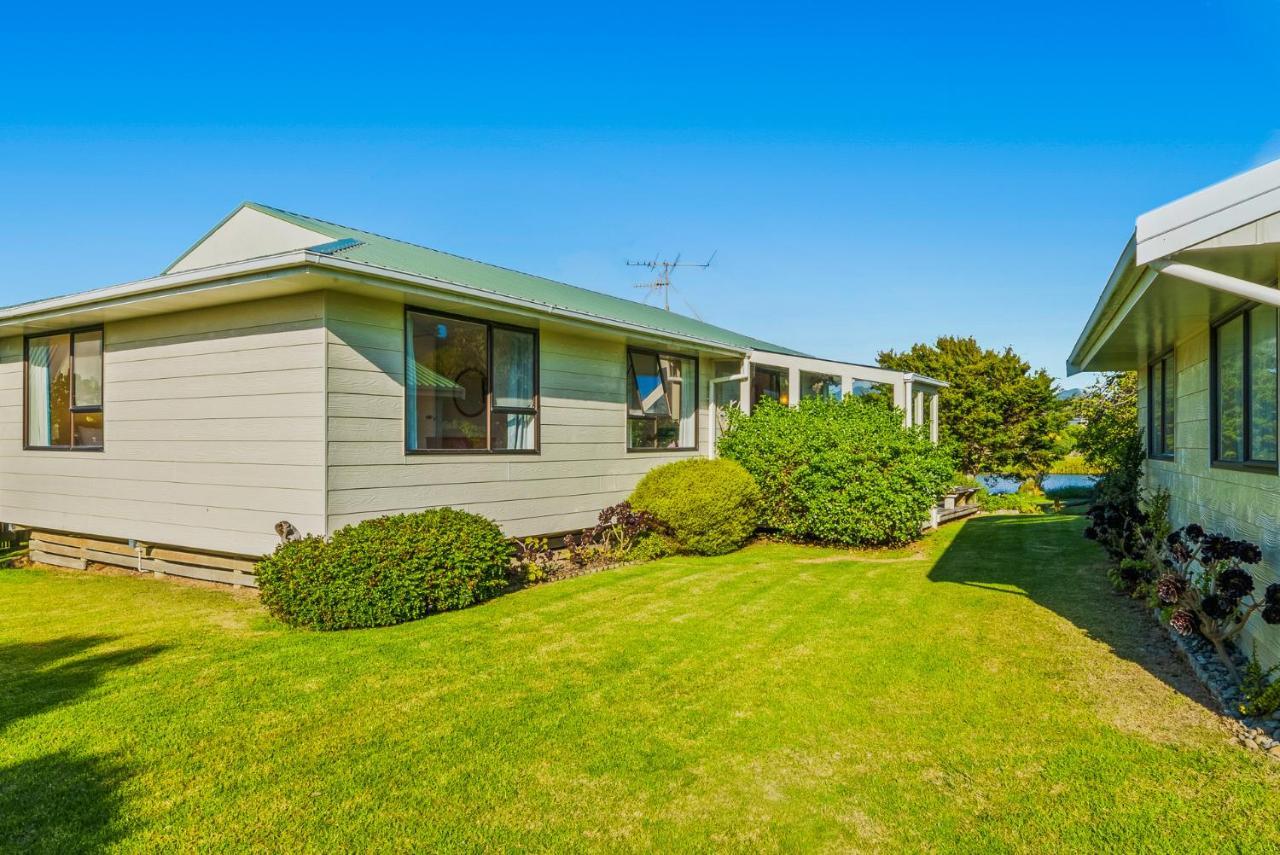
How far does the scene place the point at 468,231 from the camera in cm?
2039

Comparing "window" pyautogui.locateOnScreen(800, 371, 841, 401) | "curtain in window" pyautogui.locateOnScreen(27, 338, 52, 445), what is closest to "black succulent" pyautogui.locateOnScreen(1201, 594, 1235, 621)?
"window" pyautogui.locateOnScreen(800, 371, 841, 401)

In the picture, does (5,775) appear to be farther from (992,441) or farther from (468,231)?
(992,441)

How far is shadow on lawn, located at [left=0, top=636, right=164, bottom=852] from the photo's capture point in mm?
2742

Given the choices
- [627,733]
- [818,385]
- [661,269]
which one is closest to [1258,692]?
[627,733]

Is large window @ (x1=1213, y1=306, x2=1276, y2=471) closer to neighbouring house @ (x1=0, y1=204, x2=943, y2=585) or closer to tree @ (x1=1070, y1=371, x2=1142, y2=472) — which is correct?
neighbouring house @ (x1=0, y1=204, x2=943, y2=585)

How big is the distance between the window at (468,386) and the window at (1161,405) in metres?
7.04

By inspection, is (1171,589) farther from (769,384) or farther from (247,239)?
(247,239)

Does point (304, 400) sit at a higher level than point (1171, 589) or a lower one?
higher

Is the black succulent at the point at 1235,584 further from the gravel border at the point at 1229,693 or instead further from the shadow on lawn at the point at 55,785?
the shadow on lawn at the point at 55,785

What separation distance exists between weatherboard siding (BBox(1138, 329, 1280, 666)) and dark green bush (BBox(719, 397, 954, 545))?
2801 millimetres

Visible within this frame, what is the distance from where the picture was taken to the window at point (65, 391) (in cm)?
866

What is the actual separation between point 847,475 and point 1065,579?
2.87 m

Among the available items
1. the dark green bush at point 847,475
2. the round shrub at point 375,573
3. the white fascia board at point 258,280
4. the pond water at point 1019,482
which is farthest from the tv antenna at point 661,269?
the round shrub at point 375,573

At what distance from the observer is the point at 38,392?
9344mm
